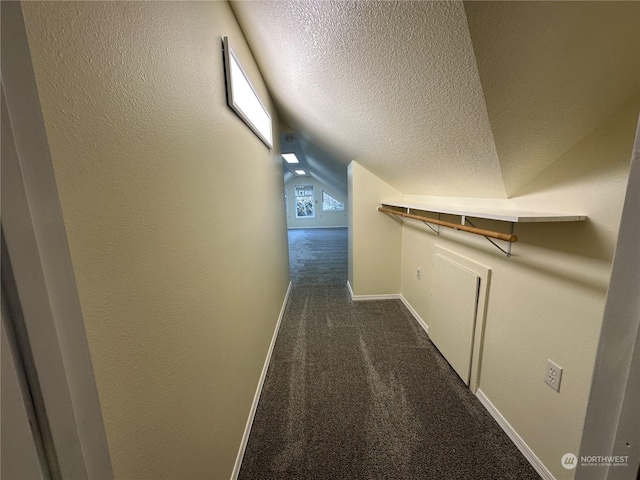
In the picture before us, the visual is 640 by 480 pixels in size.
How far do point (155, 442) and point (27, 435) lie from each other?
17.0 inches

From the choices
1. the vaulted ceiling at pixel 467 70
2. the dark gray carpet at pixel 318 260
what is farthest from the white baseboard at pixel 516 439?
the dark gray carpet at pixel 318 260

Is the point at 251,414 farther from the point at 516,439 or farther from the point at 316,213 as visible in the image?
the point at 316,213

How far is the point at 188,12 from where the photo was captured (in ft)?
2.85

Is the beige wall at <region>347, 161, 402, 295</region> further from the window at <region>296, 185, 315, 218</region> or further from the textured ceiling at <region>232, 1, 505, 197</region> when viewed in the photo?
the window at <region>296, 185, 315, 218</region>

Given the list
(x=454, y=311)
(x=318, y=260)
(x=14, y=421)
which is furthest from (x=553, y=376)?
(x=318, y=260)

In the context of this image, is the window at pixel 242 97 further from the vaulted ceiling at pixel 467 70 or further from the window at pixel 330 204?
the window at pixel 330 204

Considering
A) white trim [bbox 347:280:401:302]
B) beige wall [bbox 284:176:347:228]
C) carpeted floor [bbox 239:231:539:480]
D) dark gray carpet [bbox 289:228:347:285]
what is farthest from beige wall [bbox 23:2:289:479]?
beige wall [bbox 284:176:347:228]

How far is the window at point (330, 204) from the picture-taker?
9782mm

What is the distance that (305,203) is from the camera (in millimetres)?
9867

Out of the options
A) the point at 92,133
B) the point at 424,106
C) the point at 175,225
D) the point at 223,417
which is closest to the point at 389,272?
the point at 424,106

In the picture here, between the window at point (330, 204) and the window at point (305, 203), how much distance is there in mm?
469

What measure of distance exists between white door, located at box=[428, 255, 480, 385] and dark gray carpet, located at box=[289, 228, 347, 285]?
1.86 m

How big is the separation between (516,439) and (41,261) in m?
2.06

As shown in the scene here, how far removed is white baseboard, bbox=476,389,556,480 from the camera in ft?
3.99
